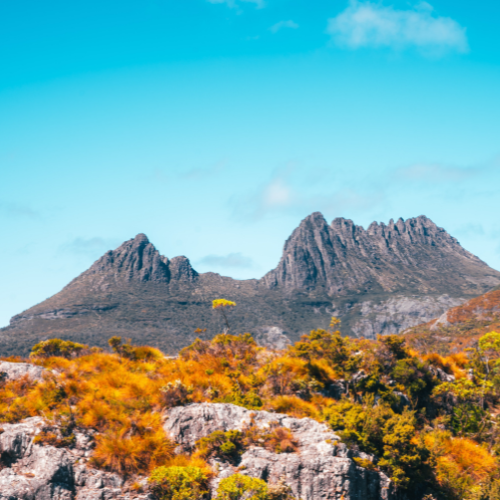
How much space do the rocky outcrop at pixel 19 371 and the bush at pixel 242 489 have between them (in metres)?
13.0

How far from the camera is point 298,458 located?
19438 mm

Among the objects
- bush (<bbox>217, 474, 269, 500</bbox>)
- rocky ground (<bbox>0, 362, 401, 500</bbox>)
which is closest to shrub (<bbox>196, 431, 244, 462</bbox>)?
rocky ground (<bbox>0, 362, 401, 500</bbox>)

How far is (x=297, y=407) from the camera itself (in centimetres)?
2388

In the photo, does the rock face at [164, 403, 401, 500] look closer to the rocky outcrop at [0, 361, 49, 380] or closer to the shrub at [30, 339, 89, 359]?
the rocky outcrop at [0, 361, 49, 380]

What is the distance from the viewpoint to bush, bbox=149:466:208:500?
17.4 metres

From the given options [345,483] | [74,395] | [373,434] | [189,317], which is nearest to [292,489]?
[345,483]

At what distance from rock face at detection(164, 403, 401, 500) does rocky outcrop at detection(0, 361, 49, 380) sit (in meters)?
8.59

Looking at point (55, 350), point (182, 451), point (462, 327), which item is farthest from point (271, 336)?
point (182, 451)

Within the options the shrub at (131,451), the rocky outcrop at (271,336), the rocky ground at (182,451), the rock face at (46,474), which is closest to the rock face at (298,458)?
the rocky ground at (182,451)

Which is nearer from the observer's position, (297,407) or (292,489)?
(292,489)

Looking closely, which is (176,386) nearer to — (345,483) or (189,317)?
(345,483)

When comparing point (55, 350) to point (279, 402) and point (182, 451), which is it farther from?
point (279, 402)

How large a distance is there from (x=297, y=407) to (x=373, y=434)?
14.6 ft

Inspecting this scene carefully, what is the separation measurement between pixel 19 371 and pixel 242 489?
15.2 meters
